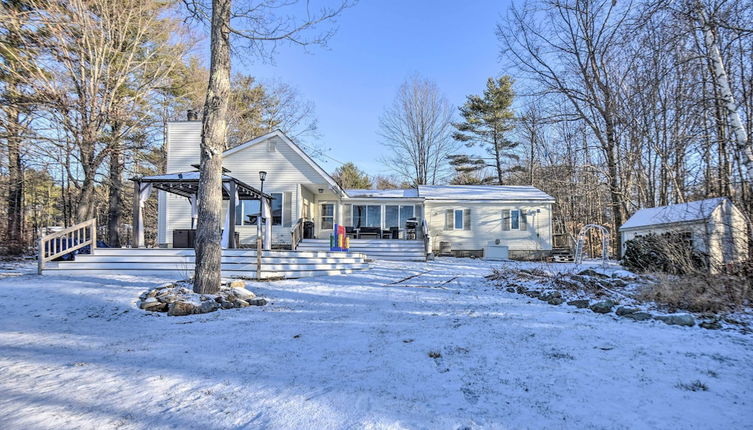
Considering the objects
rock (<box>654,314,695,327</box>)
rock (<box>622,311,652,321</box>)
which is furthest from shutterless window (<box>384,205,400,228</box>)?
rock (<box>654,314,695,327</box>)

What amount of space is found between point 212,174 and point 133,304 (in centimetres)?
239

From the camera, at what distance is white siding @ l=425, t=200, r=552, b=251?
18406mm

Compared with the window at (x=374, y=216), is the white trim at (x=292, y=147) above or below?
above

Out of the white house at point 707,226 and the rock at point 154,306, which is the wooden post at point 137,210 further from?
the white house at point 707,226

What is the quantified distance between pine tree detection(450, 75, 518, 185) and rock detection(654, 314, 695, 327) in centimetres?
2487

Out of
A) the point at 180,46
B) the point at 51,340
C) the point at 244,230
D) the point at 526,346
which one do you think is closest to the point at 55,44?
the point at 180,46

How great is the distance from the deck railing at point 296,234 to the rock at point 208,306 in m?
7.16

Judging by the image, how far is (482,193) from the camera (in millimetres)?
19281

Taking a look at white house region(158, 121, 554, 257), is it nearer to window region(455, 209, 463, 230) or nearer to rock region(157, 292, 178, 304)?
window region(455, 209, 463, 230)

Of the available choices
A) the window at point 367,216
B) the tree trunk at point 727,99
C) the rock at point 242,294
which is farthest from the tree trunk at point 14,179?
the tree trunk at point 727,99

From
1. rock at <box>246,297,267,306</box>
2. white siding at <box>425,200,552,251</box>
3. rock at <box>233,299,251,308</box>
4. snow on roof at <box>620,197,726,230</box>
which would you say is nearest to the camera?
rock at <box>233,299,251,308</box>

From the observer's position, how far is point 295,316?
517 centimetres

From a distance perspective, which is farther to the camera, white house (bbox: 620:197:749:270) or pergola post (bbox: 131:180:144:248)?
pergola post (bbox: 131:180:144:248)

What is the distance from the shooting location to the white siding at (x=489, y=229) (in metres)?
18.4
